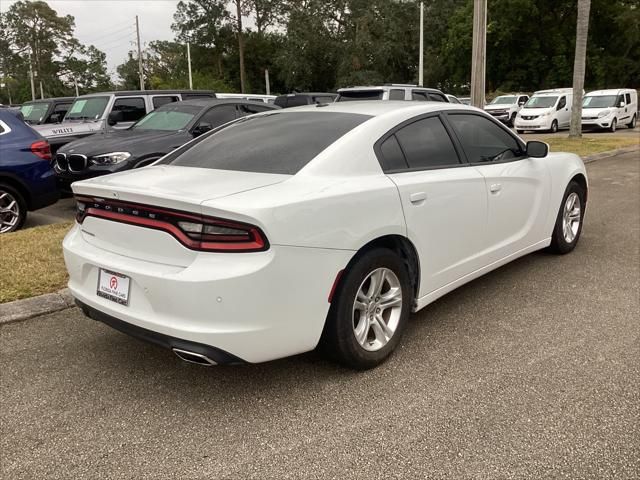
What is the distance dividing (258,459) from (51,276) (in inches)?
124

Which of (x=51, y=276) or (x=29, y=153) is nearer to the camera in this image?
(x=51, y=276)

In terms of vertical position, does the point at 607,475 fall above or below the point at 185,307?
below

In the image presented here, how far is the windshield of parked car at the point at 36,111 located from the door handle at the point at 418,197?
12740 mm

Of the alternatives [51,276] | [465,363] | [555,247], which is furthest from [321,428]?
[555,247]

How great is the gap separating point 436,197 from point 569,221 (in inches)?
108

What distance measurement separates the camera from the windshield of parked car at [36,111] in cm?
1384

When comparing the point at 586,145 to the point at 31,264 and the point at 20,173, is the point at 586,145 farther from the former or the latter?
the point at 31,264

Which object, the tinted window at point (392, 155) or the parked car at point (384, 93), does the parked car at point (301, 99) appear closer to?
the parked car at point (384, 93)

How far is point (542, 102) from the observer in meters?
23.9

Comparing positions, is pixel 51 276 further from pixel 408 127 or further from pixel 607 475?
pixel 607 475

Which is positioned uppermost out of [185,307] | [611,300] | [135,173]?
[135,173]

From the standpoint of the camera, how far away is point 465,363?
3.46 m

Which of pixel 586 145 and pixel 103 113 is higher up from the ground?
pixel 103 113

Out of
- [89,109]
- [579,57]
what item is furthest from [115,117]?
[579,57]
